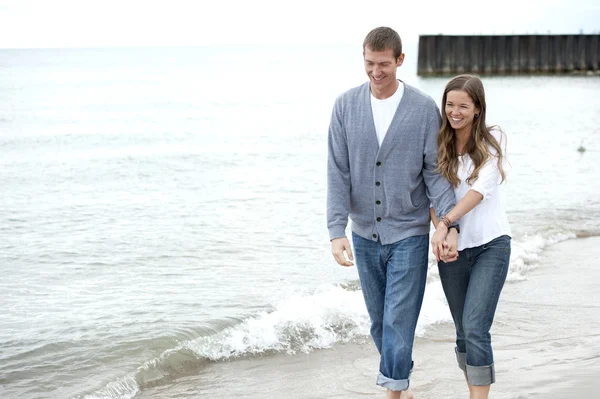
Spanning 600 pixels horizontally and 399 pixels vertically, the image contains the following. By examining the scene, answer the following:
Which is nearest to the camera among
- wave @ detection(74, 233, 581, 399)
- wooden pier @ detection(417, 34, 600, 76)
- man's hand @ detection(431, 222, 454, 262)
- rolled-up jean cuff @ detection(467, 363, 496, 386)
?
man's hand @ detection(431, 222, 454, 262)

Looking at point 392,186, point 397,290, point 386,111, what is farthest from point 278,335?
point 386,111

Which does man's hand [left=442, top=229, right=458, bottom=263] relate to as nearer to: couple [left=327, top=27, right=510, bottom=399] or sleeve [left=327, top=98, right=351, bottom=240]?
couple [left=327, top=27, right=510, bottom=399]

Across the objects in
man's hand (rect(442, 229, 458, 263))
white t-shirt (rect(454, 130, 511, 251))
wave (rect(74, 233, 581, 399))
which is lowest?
wave (rect(74, 233, 581, 399))

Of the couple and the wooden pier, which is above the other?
the wooden pier

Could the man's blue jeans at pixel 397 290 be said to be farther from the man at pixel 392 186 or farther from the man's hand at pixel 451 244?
the man's hand at pixel 451 244

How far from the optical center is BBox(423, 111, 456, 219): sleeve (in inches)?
143

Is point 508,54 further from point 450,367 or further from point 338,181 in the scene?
point 338,181

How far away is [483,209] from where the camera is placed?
367 cm

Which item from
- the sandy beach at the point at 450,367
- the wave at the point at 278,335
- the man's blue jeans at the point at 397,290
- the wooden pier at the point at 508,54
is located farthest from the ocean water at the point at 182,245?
the wooden pier at the point at 508,54

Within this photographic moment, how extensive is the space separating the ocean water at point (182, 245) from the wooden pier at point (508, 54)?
728 inches

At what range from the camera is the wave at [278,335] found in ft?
18.3

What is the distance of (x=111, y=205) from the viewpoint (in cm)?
1324

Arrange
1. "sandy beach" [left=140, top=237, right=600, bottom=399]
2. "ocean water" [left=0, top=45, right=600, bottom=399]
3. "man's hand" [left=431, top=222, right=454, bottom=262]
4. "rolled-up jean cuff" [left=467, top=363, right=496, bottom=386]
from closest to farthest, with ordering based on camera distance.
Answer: "man's hand" [left=431, top=222, right=454, bottom=262]
"rolled-up jean cuff" [left=467, top=363, right=496, bottom=386]
"sandy beach" [left=140, top=237, right=600, bottom=399]
"ocean water" [left=0, top=45, right=600, bottom=399]

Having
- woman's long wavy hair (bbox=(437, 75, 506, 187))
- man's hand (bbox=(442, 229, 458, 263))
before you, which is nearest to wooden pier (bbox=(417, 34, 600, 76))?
woman's long wavy hair (bbox=(437, 75, 506, 187))
